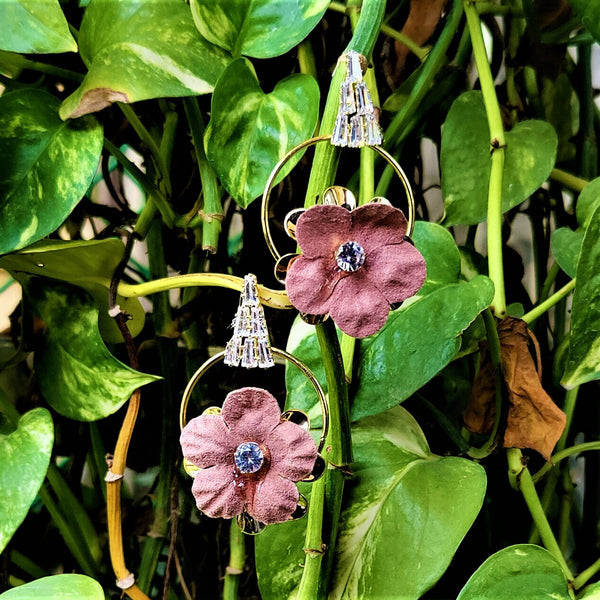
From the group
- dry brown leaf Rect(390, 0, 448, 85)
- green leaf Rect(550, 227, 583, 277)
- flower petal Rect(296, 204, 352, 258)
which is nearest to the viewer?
flower petal Rect(296, 204, 352, 258)

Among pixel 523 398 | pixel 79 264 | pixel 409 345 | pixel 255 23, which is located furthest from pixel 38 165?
pixel 523 398

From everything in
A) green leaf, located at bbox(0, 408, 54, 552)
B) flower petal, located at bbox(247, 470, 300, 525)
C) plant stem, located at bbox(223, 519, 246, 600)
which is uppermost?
flower petal, located at bbox(247, 470, 300, 525)

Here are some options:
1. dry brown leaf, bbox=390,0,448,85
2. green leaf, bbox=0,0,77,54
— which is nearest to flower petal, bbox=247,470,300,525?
green leaf, bbox=0,0,77,54

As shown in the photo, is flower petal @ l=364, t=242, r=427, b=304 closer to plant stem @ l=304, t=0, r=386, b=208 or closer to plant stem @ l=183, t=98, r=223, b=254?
plant stem @ l=304, t=0, r=386, b=208

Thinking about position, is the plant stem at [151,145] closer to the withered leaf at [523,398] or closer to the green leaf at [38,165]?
the green leaf at [38,165]

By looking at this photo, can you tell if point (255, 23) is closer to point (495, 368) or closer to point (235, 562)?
point (495, 368)

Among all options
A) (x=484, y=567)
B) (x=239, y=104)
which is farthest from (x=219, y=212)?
(x=484, y=567)

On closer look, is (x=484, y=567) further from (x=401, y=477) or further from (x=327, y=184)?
(x=327, y=184)
